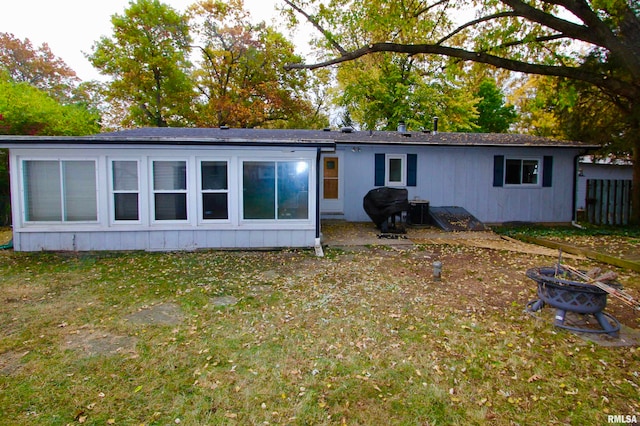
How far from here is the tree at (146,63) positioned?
781 inches

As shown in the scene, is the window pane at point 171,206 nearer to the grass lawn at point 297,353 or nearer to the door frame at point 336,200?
the grass lawn at point 297,353

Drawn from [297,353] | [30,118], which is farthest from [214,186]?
Answer: [30,118]

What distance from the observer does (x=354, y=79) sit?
2139cm

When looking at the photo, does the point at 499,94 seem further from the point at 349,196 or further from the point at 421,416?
the point at 421,416

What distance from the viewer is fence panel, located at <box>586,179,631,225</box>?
41.8ft

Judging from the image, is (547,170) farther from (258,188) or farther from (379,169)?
(258,188)

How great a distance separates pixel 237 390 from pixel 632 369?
343 cm

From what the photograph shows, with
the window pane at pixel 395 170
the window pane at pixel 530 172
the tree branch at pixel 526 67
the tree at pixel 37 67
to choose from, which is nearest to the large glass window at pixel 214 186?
the tree branch at pixel 526 67

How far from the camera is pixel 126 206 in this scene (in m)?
7.85

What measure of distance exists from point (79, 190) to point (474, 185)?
11.3 metres

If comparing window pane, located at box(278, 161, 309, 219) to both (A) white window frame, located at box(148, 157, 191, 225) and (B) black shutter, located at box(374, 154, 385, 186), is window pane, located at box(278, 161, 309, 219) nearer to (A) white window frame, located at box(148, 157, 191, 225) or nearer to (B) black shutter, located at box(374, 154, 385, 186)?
(A) white window frame, located at box(148, 157, 191, 225)

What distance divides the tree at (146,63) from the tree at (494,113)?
22.0 m

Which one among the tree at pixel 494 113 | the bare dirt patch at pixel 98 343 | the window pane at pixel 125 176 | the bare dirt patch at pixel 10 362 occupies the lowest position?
the bare dirt patch at pixel 10 362

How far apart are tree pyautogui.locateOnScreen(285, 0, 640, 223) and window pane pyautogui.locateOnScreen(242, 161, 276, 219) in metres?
2.27
